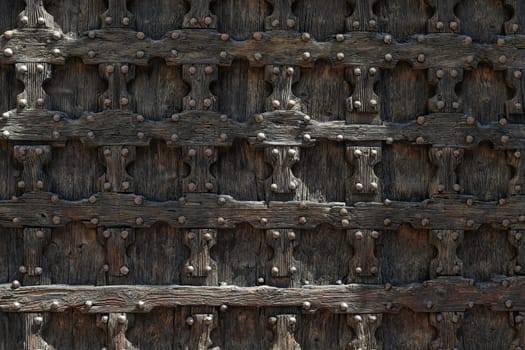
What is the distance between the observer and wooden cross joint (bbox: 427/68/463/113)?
7.83ft

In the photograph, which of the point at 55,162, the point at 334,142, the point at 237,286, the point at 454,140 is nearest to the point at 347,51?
the point at 334,142

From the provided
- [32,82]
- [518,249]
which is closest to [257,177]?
[32,82]

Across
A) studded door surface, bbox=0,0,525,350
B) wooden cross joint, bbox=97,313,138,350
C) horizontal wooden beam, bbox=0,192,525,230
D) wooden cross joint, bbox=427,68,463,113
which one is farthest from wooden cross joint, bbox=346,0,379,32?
wooden cross joint, bbox=97,313,138,350

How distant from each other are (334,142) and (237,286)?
54 cm

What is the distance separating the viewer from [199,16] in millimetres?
2352

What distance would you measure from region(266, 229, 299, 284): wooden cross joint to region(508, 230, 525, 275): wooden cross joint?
693 mm

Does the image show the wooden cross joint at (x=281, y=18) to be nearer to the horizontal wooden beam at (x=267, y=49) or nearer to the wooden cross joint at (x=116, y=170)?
the horizontal wooden beam at (x=267, y=49)

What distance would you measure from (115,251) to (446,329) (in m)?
1.05

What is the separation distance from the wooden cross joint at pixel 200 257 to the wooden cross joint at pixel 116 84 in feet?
1.45

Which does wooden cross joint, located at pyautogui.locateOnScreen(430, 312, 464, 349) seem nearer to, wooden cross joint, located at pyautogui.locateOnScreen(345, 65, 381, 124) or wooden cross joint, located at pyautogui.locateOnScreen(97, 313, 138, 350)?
wooden cross joint, located at pyautogui.locateOnScreen(345, 65, 381, 124)

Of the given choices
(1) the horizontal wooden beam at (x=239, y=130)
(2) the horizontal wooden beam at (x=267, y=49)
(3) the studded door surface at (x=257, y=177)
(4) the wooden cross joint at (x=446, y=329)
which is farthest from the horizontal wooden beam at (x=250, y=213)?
(2) the horizontal wooden beam at (x=267, y=49)

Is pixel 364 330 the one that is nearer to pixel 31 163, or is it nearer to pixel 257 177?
pixel 257 177

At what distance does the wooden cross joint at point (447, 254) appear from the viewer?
2355 millimetres

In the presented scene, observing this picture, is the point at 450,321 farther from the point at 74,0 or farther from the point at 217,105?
the point at 74,0
